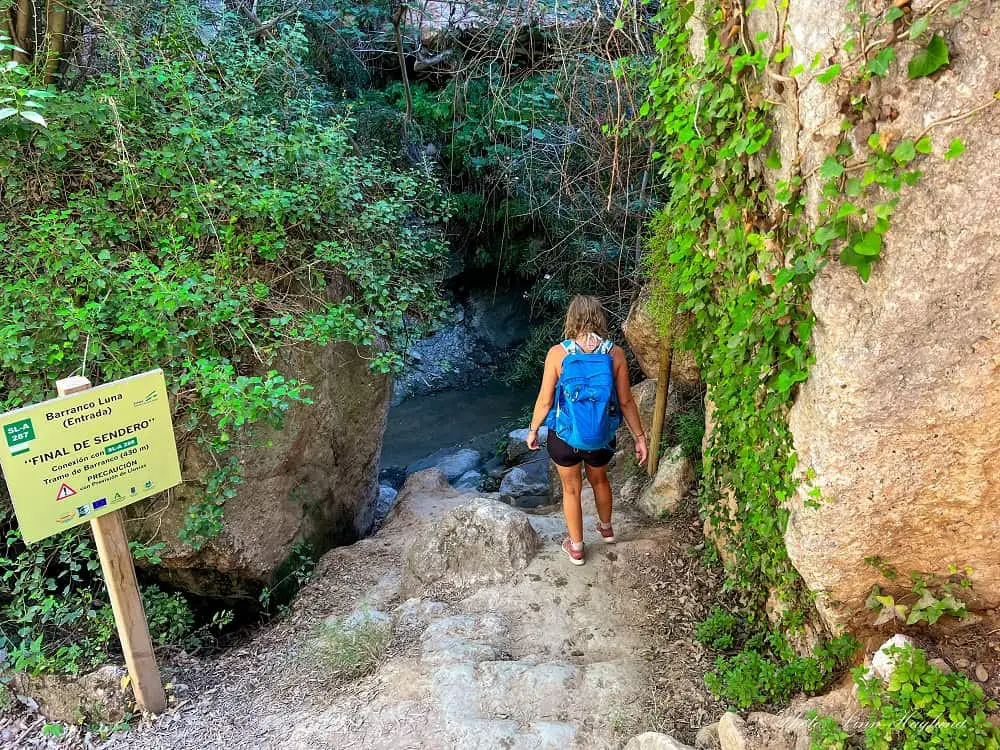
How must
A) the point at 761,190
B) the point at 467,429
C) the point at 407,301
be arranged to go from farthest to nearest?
the point at 467,429, the point at 407,301, the point at 761,190

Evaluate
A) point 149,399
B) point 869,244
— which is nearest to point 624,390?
point 869,244

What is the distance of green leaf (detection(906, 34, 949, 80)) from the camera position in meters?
1.87

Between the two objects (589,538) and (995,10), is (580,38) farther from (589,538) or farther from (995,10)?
(589,538)

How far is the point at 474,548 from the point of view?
4129mm

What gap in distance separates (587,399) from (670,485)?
1441 millimetres


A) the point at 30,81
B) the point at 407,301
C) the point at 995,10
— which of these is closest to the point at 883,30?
the point at 995,10

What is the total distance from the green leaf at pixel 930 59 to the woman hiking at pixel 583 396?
1935mm

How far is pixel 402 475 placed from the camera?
8781 millimetres

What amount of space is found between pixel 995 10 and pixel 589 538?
3377 mm

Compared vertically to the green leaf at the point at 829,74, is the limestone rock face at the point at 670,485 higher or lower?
lower

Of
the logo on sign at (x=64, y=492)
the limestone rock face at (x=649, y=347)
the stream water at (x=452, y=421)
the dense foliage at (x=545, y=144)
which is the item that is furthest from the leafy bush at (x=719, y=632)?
the stream water at (x=452, y=421)

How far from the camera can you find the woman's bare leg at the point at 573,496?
3.84 m

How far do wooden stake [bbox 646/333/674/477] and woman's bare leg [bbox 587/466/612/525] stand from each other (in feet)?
3.08

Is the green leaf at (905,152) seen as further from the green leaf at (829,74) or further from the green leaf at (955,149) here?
the green leaf at (829,74)
